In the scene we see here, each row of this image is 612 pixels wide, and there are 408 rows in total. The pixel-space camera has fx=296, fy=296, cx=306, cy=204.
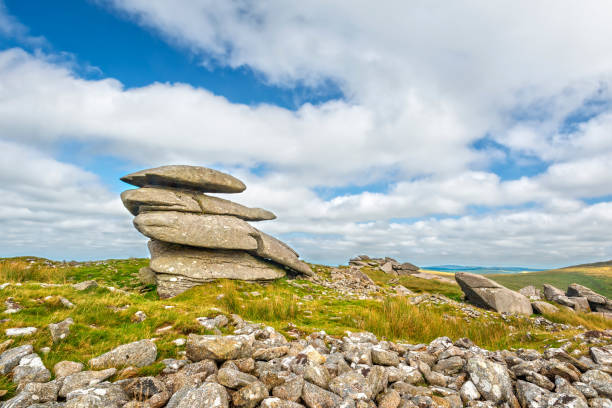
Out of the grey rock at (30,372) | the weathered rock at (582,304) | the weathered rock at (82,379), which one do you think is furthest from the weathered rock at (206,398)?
the weathered rock at (582,304)

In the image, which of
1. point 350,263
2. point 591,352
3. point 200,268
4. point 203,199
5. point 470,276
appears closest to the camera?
point 591,352

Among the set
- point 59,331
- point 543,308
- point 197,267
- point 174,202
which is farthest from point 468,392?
point 543,308

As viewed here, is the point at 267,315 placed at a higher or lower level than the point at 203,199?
lower

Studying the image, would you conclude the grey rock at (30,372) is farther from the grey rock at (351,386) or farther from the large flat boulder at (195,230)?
the large flat boulder at (195,230)

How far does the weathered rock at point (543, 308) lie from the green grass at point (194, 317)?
2094 mm

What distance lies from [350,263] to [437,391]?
35135 mm

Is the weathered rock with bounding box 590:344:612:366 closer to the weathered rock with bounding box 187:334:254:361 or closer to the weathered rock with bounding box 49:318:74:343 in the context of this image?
the weathered rock with bounding box 187:334:254:361

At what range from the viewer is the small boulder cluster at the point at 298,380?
4398 mm

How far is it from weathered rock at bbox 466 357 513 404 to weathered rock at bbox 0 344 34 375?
8443mm

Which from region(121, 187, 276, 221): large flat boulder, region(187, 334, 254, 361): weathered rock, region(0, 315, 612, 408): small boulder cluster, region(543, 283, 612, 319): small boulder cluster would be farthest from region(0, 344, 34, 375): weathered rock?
region(543, 283, 612, 319): small boulder cluster

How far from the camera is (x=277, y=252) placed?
23.9 m

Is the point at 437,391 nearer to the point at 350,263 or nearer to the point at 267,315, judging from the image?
the point at 267,315

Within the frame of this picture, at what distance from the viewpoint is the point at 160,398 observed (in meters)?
4.40

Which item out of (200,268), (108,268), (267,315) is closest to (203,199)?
(200,268)
